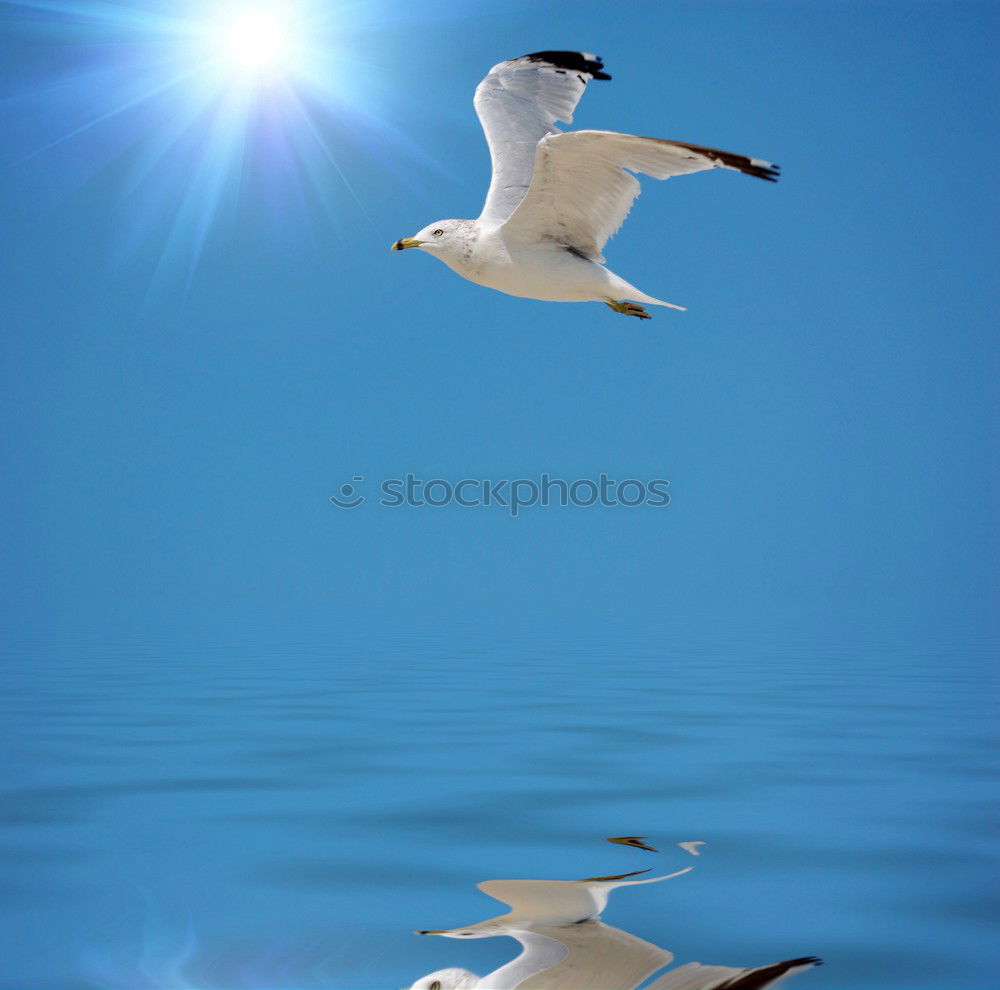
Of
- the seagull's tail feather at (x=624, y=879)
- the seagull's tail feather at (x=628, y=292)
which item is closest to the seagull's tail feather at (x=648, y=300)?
the seagull's tail feather at (x=628, y=292)

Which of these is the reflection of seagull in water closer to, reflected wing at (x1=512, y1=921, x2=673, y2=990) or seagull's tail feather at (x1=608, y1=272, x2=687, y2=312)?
reflected wing at (x1=512, y1=921, x2=673, y2=990)

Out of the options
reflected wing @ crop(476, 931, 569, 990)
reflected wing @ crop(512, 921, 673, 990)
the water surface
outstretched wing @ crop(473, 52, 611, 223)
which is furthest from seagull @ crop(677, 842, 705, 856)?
outstretched wing @ crop(473, 52, 611, 223)

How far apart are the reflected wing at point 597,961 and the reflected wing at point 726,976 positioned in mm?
63

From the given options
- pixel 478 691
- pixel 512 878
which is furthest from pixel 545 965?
pixel 478 691

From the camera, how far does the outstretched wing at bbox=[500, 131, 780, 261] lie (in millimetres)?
5305

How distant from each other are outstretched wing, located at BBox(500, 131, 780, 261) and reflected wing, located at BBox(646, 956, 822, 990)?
3.20 m

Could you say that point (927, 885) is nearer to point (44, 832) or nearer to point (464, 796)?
point (464, 796)

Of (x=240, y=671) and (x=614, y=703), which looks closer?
(x=614, y=703)

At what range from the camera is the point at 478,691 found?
8664mm

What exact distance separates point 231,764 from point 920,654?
9.58m

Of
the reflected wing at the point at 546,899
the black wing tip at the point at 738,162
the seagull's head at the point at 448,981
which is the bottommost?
the seagull's head at the point at 448,981

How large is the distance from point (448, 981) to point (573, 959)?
0.34m

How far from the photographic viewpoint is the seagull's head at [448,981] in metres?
2.79

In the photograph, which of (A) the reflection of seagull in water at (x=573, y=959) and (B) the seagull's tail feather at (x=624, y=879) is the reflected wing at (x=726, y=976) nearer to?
(A) the reflection of seagull in water at (x=573, y=959)
